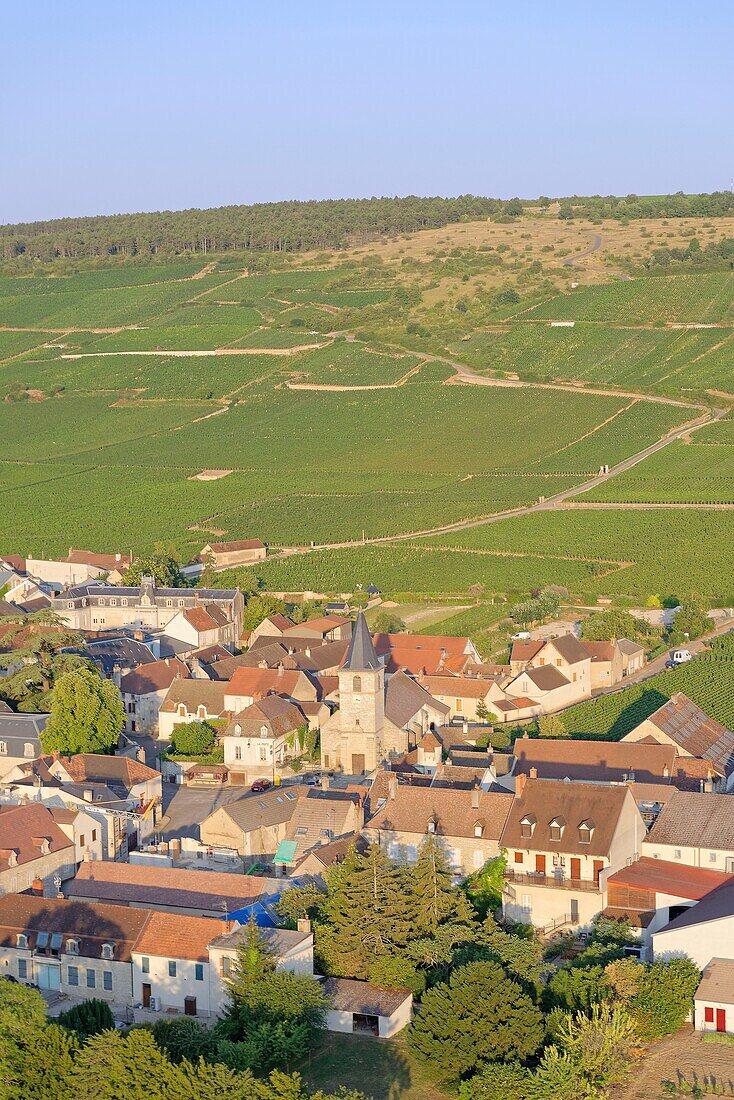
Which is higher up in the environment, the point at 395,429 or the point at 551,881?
the point at 395,429

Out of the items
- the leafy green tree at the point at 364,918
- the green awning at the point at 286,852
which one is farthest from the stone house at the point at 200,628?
the leafy green tree at the point at 364,918

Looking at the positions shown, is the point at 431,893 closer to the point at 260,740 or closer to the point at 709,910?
the point at 709,910

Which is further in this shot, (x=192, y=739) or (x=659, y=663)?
(x=659, y=663)

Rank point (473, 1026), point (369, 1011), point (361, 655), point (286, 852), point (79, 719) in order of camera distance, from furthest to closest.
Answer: point (79, 719), point (361, 655), point (286, 852), point (369, 1011), point (473, 1026)

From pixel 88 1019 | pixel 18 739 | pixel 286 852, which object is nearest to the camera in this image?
pixel 88 1019

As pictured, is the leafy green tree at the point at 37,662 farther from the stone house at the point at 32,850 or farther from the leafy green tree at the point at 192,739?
the stone house at the point at 32,850

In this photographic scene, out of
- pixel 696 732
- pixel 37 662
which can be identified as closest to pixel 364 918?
pixel 696 732
